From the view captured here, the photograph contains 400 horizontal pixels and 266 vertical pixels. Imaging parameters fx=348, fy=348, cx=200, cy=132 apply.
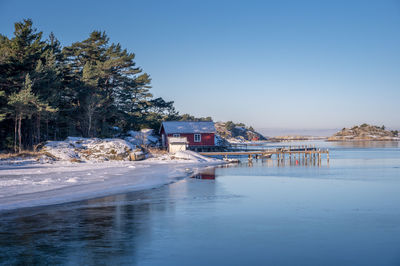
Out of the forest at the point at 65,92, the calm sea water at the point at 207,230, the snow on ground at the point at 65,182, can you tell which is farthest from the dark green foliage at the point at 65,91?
the calm sea water at the point at 207,230

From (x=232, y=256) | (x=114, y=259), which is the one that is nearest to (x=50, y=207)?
(x=114, y=259)

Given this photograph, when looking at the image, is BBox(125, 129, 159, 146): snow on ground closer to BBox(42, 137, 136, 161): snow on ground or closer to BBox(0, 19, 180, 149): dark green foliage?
BBox(0, 19, 180, 149): dark green foliage

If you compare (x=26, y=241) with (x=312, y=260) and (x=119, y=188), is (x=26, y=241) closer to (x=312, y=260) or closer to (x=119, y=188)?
(x=312, y=260)

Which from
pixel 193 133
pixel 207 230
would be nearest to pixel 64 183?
pixel 207 230

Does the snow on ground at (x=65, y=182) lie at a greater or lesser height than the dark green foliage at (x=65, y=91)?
lesser

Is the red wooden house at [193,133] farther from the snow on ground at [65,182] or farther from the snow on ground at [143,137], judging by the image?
the snow on ground at [65,182]

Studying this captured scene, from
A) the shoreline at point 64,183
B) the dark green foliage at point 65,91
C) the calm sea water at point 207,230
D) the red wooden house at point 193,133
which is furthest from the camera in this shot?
the red wooden house at point 193,133

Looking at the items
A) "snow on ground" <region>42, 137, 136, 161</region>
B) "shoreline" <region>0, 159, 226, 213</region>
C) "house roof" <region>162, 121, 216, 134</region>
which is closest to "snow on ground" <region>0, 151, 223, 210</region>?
"shoreline" <region>0, 159, 226, 213</region>

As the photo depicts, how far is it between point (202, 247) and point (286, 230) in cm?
344

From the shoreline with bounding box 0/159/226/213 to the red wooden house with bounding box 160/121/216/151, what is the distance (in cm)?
2269

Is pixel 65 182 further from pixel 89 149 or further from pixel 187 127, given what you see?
pixel 187 127

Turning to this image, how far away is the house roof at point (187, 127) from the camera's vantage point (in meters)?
54.6

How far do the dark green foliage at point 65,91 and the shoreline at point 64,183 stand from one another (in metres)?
6.42

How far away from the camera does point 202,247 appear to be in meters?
10.4
